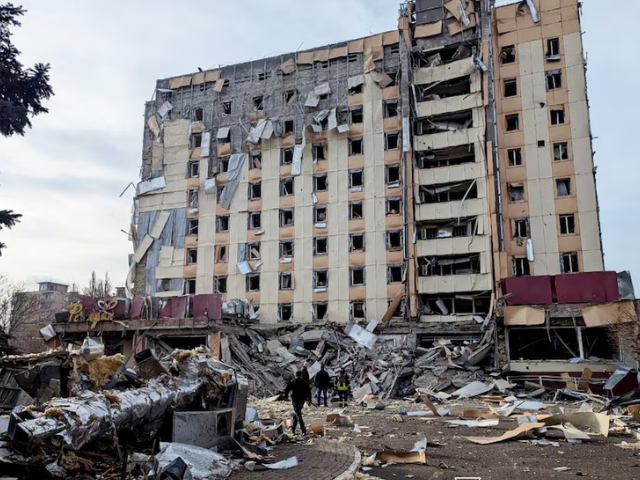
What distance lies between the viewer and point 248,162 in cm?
4206

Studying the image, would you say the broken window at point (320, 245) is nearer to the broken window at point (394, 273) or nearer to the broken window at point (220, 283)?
the broken window at point (394, 273)

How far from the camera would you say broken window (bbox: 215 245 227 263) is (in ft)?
135

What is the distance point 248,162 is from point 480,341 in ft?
70.8

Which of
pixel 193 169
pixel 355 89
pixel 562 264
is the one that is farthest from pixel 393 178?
pixel 193 169

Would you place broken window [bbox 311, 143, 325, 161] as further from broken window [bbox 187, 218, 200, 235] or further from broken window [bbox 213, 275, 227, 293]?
broken window [bbox 213, 275, 227, 293]

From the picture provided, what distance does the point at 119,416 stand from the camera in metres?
9.16

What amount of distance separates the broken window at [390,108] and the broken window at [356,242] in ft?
28.1

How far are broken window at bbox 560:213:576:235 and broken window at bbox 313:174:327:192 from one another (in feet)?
51.7

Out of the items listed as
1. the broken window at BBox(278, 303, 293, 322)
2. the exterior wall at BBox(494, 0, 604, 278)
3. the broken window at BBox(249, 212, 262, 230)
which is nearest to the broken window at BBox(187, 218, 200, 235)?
the broken window at BBox(249, 212, 262, 230)

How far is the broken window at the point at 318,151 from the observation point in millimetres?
40281

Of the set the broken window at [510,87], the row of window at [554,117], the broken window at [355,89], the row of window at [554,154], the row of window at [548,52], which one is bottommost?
the row of window at [554,154]

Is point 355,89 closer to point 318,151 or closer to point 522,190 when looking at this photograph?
point 318,151

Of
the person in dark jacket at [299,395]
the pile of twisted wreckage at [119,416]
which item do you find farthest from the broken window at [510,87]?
the pile of twisted wreckage at [119,416]

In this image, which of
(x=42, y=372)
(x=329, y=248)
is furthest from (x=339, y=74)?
(x=42, y=372)
